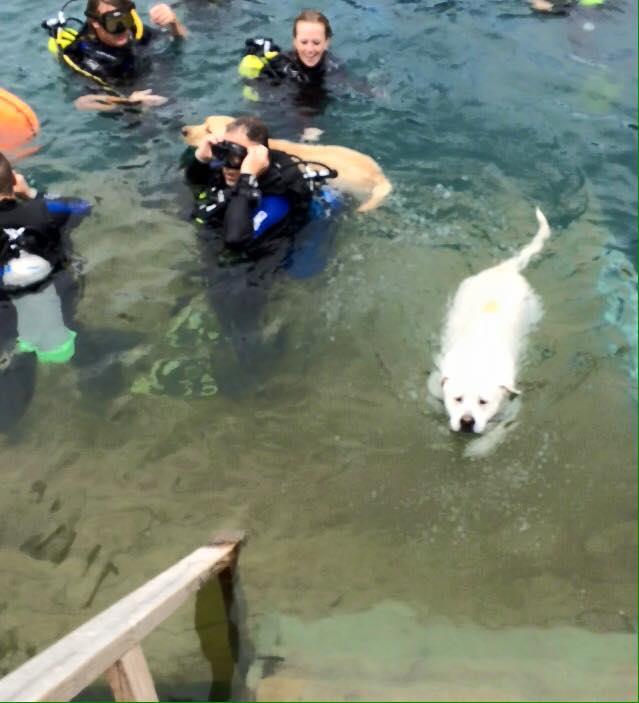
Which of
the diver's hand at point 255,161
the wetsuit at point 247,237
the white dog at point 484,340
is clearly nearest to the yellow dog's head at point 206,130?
the wetsuit at point 247,237

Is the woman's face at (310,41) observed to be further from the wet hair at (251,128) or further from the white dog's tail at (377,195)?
the wet hair at (251,128)

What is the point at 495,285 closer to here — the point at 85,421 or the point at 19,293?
the point at 85,421

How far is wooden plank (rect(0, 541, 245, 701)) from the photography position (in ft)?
7.71

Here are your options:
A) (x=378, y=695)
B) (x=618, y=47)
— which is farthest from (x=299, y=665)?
(x=618, y=47)

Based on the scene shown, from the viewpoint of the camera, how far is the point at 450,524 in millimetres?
4238

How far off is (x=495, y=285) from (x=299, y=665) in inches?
107

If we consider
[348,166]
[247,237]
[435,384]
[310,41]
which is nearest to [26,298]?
[247,237]

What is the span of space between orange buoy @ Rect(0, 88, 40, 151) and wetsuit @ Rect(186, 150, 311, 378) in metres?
2.18

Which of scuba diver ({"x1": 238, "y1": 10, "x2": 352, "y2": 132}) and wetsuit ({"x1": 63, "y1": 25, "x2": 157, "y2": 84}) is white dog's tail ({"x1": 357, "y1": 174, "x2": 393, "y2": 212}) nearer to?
scuba diver ({"x1": 238, "y1": 10, "x2": 352, "y2": 132})

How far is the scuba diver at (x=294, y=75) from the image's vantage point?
7359 millimetres

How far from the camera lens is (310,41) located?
7031 millimetres

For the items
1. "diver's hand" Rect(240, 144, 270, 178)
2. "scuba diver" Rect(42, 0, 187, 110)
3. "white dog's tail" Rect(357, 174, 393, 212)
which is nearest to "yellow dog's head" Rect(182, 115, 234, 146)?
"diver's hand" Rect(240, 144, 270, 178)

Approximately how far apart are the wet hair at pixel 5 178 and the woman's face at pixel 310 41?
3.11m

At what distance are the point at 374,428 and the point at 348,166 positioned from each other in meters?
A: 2.53
